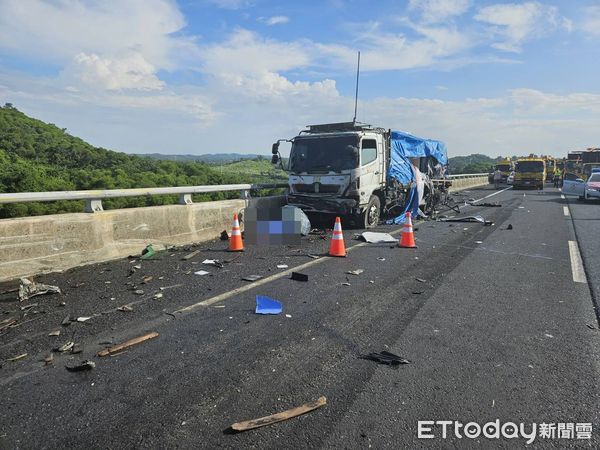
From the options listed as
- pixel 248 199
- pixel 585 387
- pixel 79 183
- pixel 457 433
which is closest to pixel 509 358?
pixel 585 387

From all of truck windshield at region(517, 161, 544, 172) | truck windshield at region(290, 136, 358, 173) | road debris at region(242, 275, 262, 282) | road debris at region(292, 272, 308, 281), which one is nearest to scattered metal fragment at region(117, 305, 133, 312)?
road debris at region(242, 275, 262, 282)

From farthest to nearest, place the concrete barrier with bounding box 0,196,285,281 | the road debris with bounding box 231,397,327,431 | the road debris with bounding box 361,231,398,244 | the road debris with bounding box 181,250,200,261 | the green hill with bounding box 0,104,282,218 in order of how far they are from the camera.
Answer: the road debris with bounding box 361,231,398,244 < the green hill with bounding box 0,104,282,218 < the road debris with bounding box 181,250,200,261 < the concrete barrier with bounding box 0,196,285,281 < the road debris with bounding box 231,397,327,431

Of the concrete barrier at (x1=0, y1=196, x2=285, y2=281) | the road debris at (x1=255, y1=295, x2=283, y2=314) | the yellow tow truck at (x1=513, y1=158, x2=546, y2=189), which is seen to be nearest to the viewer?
the road debris at (x1=255, y1=295, x2=283, y2=314)

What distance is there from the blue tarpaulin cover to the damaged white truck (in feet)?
0.12

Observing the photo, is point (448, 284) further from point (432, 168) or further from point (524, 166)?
point (524, 166)

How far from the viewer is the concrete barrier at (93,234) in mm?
6031

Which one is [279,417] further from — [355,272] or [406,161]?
[406,161]

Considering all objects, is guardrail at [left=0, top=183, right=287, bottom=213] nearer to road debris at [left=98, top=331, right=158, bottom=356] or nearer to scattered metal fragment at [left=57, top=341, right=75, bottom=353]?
scattered metal fragment at [left=57, top=341, right=75, bottom=353]

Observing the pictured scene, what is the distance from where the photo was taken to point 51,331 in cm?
421

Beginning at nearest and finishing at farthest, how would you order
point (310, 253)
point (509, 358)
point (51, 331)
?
point (509, 358) < point (51, 331) < point (310, 253)

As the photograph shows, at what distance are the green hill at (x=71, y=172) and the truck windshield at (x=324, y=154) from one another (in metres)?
3.08

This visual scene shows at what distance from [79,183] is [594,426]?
11.6 meters

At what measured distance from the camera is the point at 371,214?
1178cm

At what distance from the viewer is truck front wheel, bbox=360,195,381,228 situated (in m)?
11.5
